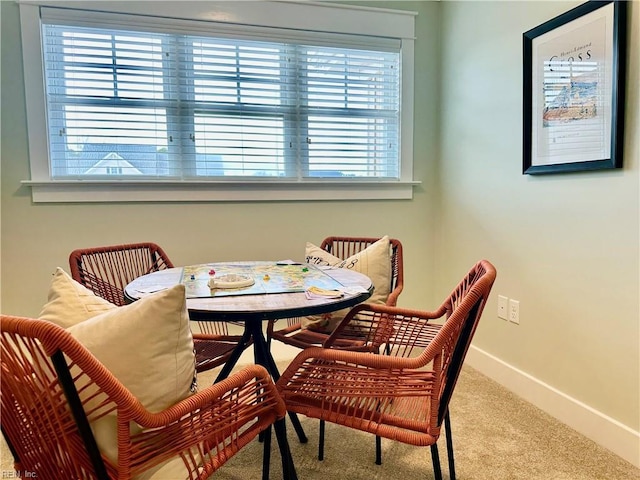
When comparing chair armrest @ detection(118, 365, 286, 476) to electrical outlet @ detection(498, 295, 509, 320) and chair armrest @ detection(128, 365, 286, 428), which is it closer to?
chair armrest @ detection(128, 365, 286, 428)

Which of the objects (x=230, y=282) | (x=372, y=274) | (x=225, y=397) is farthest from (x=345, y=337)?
(x=225, y=397)

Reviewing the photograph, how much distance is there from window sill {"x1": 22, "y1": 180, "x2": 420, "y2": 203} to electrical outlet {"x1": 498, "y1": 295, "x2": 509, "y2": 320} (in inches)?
37.0

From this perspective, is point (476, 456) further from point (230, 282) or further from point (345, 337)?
point (230, 282)

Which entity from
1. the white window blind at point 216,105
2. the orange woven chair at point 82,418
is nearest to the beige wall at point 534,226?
the white window blind at point 216,105

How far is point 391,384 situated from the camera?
1190mm

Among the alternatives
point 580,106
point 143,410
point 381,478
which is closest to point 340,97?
point 580,106

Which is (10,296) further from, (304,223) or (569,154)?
(569,154)

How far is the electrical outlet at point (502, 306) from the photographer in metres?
2.37

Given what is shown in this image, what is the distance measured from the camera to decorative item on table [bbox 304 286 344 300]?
4.58 ft

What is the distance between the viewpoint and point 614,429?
174 cm

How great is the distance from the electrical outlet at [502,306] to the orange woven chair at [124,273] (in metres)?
1.48

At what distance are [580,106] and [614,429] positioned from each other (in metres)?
1.35

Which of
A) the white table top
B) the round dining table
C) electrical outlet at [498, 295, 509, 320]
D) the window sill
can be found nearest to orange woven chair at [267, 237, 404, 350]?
the round dining table

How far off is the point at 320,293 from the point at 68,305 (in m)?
0.73
